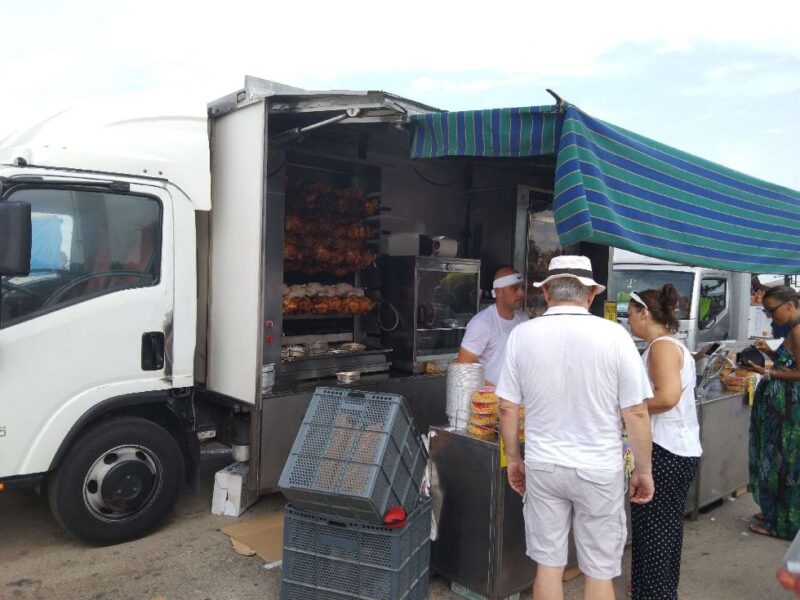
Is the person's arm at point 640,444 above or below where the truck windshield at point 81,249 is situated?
below

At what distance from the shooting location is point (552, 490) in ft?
9.20

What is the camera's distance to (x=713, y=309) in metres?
10.4

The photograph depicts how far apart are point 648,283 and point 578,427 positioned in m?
8.13

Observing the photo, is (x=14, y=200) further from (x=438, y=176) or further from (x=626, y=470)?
(x=438, y=176)

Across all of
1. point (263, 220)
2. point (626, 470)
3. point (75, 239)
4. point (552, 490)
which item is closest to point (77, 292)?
point (75, 239)

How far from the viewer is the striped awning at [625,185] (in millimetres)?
3139

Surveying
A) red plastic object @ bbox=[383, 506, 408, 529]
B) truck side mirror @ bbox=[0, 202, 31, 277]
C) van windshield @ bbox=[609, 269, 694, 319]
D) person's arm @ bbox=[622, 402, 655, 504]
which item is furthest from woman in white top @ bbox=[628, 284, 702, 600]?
van windshield @ bbox=[609, 269, 694, 319]

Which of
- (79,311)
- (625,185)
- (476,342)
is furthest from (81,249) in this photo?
(625,185)

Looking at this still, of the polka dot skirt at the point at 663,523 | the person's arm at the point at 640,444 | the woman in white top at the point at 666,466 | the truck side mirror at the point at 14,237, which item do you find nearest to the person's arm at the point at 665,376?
the woman in white top at the point at 666,466

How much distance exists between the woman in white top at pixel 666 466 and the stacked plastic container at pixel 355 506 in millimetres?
1223

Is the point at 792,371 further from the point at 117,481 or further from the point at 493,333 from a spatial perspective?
the point at 117,481

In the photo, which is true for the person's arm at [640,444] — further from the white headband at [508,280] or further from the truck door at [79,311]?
the truck door at [79,311]

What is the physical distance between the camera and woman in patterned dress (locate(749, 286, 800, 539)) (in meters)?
4.63

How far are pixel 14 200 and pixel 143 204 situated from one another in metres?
0.86
